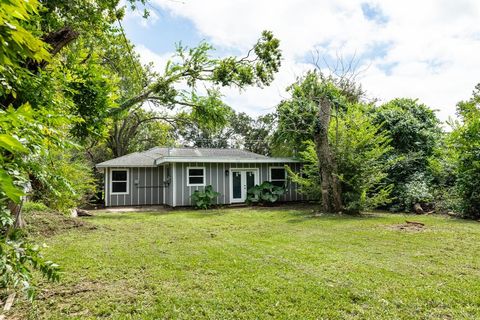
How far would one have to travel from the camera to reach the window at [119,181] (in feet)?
49.2

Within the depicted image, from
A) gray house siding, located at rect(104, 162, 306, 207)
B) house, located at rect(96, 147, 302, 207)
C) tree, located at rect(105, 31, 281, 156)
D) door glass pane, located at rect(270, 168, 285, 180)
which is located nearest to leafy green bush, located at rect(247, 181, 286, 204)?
house, located at rect(96, 147, 302, 207)

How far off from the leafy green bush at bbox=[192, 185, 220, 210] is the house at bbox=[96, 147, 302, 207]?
1.98 ft

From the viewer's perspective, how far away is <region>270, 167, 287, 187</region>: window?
50.9 ft

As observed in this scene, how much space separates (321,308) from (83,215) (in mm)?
9921

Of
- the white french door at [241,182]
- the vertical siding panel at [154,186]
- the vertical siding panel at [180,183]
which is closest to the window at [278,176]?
the white french door at [241,182]

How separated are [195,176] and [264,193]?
333cm

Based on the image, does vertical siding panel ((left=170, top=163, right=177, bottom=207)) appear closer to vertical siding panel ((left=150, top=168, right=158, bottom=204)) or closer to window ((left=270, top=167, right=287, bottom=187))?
vertical siding panel ((left=150, top=168, right=158, bottom=204))

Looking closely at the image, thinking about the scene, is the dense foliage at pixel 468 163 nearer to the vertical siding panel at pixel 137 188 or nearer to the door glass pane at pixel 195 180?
the door glass pane at pixel 195 180

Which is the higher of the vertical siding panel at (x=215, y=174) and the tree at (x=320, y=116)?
the tree at (x=320, y=116)

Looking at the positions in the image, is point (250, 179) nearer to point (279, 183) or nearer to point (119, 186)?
point (279, 183)

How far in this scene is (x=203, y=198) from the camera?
13.1 metres

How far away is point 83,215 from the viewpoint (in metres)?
10.5

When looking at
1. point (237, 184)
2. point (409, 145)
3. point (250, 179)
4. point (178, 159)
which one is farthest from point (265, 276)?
point (409, 145)

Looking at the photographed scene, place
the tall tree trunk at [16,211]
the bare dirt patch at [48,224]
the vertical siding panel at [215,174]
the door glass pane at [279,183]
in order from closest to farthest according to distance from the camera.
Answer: the tall tree trunk at [16,211], the bare dirt patch at [48,224], the vertical siding panel at [215,174], the door glass pane at [279,183]
